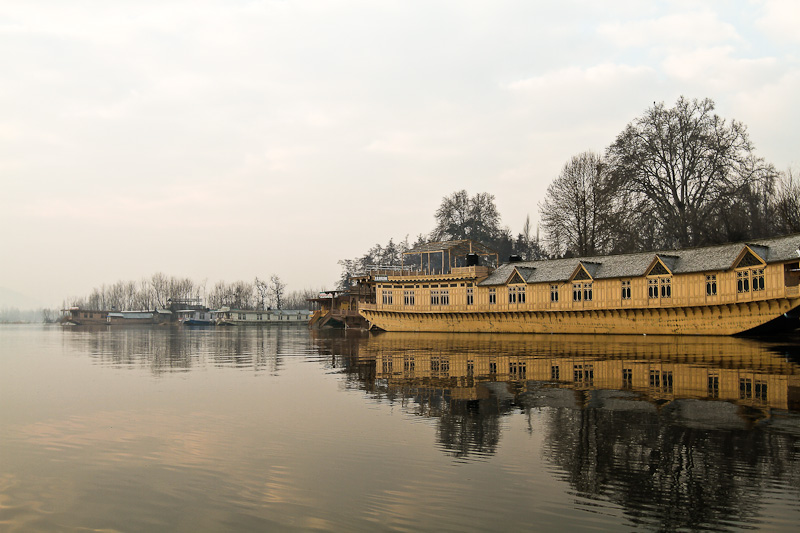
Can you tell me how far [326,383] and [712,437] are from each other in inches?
477

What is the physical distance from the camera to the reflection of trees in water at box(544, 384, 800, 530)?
23.5ft

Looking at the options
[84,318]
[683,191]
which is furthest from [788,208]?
[84,318]

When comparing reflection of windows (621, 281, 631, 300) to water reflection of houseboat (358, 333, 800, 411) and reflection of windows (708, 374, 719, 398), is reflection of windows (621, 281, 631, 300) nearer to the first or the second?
water reflection of houseboat (358, 333, 800, 411)

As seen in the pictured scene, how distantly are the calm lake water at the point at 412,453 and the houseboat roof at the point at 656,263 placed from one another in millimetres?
22441

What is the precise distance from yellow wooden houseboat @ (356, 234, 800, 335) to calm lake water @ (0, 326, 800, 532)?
879 inches

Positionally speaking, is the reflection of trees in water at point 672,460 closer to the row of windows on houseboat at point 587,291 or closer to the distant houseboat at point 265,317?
the row of windows on houseboat at point 587,291

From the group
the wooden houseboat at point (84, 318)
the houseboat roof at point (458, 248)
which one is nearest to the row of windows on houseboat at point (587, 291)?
the houseboat roof at point (458, 248)

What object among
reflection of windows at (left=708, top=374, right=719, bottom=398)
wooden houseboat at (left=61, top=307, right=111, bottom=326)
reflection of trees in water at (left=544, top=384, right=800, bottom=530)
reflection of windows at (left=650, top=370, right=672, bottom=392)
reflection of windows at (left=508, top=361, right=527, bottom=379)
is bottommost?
wooden houseboat at (left=61, top=307, right=111, bottom=326)

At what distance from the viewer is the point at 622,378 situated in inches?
740

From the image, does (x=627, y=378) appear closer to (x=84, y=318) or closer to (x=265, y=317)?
(x=265, y=317)

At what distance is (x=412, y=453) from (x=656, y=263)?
40.6 m

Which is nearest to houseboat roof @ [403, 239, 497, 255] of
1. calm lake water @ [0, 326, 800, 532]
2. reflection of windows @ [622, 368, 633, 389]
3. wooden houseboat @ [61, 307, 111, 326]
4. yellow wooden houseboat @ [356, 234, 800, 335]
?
yellow wooden houseboat @ [356, 234, 800, 335]

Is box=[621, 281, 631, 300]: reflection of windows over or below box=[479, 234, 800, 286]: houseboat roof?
below

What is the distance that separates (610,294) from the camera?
1916 inches
